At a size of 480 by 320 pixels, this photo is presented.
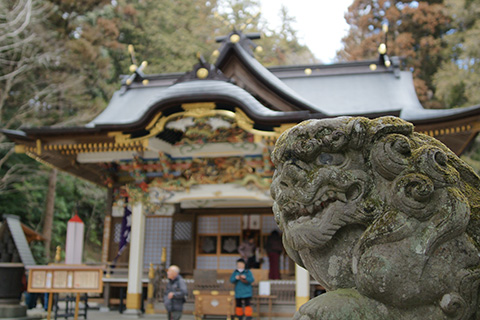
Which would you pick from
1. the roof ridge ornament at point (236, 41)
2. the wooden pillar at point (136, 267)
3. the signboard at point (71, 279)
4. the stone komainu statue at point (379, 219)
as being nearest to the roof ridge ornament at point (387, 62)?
the roof ridge ornament at point (236, 41)

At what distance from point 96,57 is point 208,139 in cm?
1097

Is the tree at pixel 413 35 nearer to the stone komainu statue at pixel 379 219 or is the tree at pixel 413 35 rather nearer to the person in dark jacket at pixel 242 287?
the person in dark jacket at pixel 242 287

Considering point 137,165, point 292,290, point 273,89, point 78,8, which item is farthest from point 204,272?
point 78,8

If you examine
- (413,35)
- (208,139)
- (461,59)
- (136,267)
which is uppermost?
(413,35)

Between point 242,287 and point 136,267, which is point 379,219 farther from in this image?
point 136,267

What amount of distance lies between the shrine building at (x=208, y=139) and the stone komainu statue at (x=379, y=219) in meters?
5.82

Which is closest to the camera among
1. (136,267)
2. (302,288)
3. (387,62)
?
(302,288)

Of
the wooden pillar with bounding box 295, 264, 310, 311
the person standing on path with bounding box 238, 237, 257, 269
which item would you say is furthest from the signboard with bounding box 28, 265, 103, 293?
the person standing on path with bounding box 238, 237, 257, 269

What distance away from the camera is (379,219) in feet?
6.90

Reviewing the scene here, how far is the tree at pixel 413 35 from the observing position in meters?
20.5

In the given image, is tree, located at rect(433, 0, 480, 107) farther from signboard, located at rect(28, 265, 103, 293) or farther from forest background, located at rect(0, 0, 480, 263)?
signboard, located at rect(28, 265, 103, 293)

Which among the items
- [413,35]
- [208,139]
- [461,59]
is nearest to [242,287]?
[208,139]

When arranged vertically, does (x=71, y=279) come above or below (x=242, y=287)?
above

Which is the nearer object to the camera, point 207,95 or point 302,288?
point 207,95
